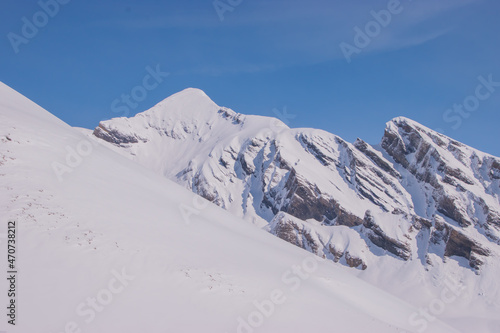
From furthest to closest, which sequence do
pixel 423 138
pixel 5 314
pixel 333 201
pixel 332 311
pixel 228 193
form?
pixel 228 193 < pixel 423 138 < pixel 333 201 < pixel 332 311 < pixel 5 314

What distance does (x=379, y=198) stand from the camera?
510 ft

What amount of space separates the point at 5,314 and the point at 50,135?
637 inches

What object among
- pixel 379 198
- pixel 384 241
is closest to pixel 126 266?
pixel 384 241

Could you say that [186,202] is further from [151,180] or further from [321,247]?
[321,247]

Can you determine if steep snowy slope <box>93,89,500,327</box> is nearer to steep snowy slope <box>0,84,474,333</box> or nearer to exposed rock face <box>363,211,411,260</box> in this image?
exposed rock face <box>363,211,411,260</box>

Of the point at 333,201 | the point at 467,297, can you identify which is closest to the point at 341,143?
the point at 333,201

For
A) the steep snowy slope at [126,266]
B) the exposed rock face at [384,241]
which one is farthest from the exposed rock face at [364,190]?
the steep snowy slope at [126,266]

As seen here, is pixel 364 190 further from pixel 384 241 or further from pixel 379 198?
pixel 384 241

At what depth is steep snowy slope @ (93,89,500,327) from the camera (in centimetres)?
10019

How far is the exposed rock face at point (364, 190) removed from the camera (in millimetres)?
110250

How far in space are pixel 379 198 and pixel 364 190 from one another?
7125 millimetres

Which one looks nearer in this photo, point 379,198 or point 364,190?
point 379,198

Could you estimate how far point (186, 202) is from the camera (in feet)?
102

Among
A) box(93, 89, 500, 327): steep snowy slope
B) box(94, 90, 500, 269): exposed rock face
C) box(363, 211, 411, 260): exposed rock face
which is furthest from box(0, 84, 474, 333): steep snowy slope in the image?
box(94, 90, 500, 269): exposed rock face
